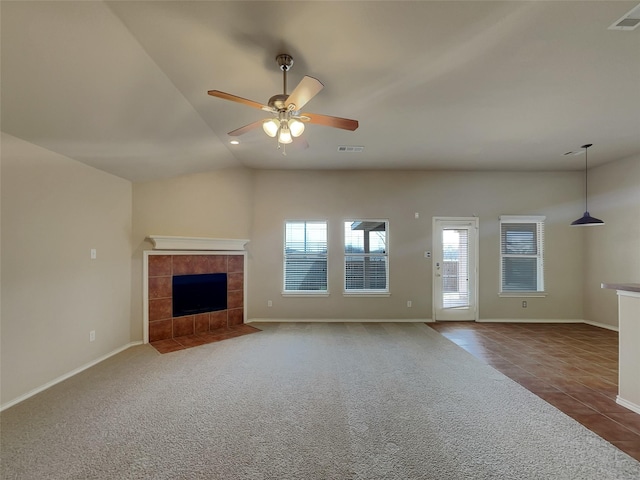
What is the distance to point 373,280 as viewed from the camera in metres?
5.57

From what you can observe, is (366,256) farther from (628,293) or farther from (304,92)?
(304,92)

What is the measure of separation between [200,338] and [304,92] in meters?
4.06

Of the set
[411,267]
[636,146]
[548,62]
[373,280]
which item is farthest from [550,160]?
[373,280]

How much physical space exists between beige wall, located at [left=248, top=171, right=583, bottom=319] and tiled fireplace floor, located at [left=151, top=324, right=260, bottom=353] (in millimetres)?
596

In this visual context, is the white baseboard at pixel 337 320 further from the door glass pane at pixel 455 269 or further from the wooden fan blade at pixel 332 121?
the wooden fan blade at pixel 332 121

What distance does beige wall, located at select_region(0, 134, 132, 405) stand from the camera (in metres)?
2.56

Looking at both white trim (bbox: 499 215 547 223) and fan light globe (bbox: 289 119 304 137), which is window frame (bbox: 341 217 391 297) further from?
fan light globe (bbox: 289 119 304 137)

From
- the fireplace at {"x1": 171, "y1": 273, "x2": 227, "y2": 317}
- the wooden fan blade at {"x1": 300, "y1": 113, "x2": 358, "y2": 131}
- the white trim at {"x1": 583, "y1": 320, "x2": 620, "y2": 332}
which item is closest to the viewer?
the wooden fan blade at {"x1": 300, "y1": 113, "x2": 358, "y2": 131}

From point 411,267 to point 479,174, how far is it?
233 cm

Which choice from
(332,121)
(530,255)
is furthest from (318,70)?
(530,255)

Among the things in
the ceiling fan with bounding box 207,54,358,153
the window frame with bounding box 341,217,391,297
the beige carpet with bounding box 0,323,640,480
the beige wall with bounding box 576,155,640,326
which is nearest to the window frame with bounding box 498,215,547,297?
the beige wall with bounding box 576,155,640,326

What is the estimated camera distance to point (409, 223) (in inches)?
219

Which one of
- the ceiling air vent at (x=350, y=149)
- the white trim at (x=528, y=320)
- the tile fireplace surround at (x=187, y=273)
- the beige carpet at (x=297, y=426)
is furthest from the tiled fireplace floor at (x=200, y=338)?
the white trim at (x=528, y=320)

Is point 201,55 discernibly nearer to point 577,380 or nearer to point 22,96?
point 22,96
